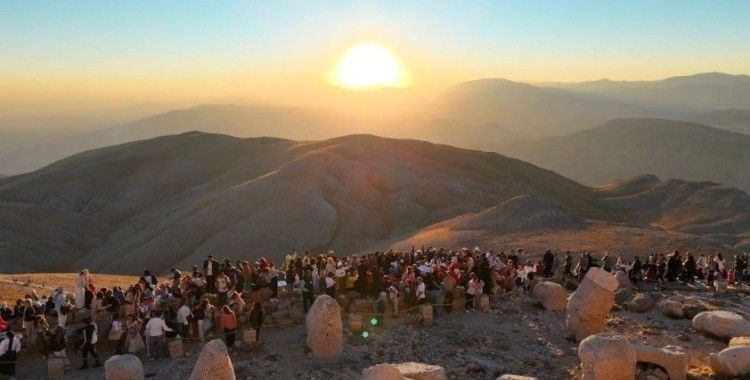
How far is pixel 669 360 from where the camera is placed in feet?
52.9

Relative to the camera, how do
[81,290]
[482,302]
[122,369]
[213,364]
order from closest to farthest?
1. [213,364]
2. [122,369]
3. [81,290]
4. [482,302]

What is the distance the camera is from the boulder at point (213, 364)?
13.6 m

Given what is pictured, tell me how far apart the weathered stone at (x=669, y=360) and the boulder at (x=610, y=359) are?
1.17m

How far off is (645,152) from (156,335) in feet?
450

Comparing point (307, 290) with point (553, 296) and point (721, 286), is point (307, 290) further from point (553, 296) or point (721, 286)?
point (721, 286)

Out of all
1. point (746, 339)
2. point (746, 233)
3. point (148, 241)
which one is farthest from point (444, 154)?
point (746, 339)

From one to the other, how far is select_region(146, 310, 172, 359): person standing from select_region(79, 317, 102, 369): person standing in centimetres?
128

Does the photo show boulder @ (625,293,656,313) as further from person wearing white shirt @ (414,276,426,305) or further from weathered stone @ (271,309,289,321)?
weathered stone @ (271,309,289,321)

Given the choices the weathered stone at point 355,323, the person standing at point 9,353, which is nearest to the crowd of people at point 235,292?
the person standing at point 9,353

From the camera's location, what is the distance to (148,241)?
48938 millimetres

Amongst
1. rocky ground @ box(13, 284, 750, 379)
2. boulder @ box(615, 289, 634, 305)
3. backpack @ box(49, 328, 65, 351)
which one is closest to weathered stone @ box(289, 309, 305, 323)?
rocky ground @ box(13, 284, 750, 379)

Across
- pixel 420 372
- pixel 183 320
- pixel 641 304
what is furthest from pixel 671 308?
pixel 183 320

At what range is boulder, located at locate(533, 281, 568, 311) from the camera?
22406 mm

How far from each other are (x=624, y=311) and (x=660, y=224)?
4399cm
